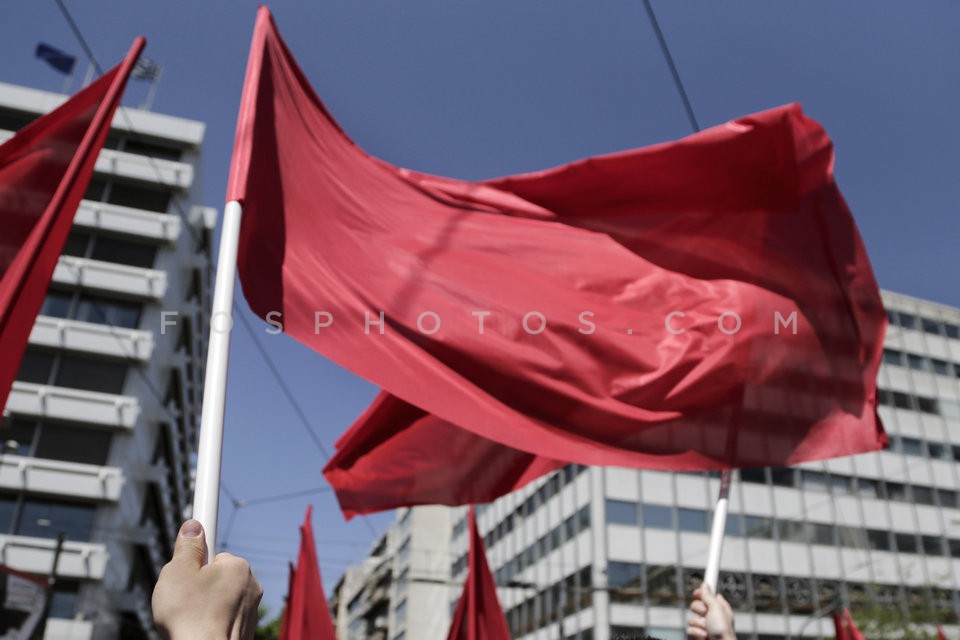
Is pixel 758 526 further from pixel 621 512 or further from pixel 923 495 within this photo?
pixel 923 495

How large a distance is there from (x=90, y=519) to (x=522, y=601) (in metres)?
20.4

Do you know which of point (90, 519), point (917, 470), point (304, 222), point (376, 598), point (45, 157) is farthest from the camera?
point (376, 598)

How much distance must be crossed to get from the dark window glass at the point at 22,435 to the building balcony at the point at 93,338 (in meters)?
2.87

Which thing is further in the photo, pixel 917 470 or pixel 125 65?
pixel 917 470

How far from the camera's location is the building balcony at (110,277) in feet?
115

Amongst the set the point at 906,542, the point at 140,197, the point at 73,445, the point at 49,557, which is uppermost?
the point at 140,197

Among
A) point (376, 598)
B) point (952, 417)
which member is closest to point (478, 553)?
point (952, 417)

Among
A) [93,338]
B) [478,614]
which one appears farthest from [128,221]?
[478,614]

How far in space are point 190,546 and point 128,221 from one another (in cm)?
3743

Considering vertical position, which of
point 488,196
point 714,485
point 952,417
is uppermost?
point 952,417

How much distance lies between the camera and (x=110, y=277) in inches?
1400

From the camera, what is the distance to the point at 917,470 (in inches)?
1708

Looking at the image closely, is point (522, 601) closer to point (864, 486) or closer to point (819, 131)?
point (864, 486)
